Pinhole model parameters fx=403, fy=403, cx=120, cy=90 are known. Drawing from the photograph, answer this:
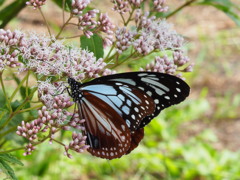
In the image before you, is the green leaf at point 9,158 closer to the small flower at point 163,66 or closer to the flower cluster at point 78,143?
the flower cluster at point 78,143

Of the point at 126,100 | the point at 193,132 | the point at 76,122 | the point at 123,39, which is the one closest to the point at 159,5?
the point at 123,39

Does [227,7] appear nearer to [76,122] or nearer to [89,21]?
[89,21]

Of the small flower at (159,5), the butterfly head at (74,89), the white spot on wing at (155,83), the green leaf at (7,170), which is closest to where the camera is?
the green leaf at (7,170)

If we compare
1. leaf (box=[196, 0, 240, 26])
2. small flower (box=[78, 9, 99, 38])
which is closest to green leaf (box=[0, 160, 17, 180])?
small flower (box=[78, 9, 99, 38])

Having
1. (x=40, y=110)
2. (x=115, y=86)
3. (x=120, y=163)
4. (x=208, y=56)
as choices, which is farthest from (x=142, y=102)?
(x=208, y=56)

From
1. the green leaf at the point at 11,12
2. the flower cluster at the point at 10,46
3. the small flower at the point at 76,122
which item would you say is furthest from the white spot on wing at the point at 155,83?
the green leaf at the point at 11,12

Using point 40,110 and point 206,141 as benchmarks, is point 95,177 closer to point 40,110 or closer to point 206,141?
point 206,141
